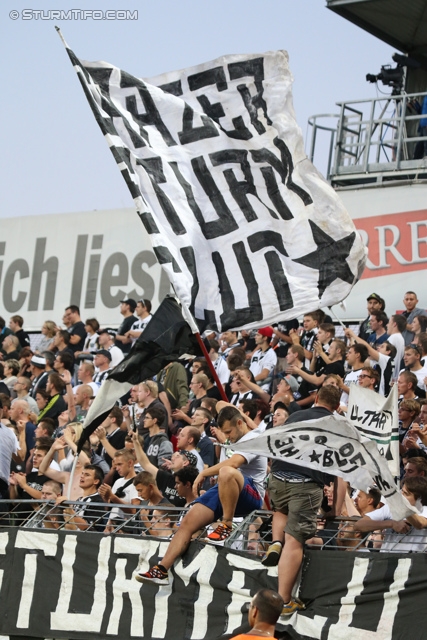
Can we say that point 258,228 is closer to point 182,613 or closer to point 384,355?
point 182,613

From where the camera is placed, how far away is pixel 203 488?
10984mm

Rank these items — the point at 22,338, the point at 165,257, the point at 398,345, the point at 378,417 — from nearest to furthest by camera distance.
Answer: the point at 378,417, the point at 165,257, the point at 398,345, the point at 22,338

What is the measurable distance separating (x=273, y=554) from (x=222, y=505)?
58 centimetres

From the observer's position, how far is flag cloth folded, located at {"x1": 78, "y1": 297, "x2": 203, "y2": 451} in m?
9.19

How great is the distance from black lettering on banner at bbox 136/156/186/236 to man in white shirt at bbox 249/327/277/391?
525 cm

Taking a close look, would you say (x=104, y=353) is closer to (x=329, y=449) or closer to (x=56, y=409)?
(x=56, y=409)

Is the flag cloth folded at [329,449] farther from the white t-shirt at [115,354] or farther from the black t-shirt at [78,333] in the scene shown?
the black t-shirt at [78,333]

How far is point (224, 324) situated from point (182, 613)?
2.29 metres

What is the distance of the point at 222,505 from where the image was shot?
29.1 feet

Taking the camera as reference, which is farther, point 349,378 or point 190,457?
point 349,378

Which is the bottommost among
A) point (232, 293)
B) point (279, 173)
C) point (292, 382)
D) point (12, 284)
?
point (12, 284)

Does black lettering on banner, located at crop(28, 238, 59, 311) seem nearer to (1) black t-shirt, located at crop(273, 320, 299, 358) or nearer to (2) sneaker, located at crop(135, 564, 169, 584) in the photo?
(1) black t-shirt, located at crop(273, 320, 299, 358)

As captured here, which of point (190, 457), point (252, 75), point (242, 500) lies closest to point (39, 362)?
point (190, 457)

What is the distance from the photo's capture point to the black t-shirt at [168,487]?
34.8 feet
